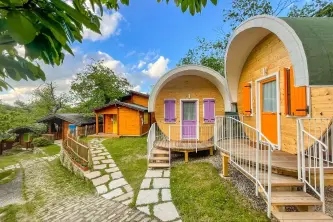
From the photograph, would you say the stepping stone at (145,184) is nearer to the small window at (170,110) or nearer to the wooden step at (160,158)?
the wooden step at (160,158)

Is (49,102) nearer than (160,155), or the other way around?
(160,155)

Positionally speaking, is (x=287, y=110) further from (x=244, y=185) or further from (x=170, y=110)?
(x=170, y=110)

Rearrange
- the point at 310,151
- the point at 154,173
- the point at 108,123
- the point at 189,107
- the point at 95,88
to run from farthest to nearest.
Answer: the point at 95,88
the point at 108,123
the point at 189,107
the point at 154,173
the point at 310,151

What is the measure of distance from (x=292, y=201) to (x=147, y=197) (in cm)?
315

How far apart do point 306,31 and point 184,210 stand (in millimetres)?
4447

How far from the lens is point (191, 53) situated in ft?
71.8

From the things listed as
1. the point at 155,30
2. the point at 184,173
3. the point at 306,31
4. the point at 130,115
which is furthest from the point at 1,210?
the point at 155,30

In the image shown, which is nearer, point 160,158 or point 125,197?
point 125,197

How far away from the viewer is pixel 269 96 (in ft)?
18.5

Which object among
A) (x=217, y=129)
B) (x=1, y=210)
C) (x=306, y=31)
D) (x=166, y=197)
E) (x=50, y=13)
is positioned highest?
(x=306, y=31)

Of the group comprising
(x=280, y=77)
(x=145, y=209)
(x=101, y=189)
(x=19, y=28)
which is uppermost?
(x=280, y=77)

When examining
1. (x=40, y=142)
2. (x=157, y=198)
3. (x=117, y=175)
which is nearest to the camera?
(x=157, y=198)

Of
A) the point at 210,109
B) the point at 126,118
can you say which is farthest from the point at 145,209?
the point at 126,118

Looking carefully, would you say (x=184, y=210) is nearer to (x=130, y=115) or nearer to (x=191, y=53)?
(x=130, y=115)
